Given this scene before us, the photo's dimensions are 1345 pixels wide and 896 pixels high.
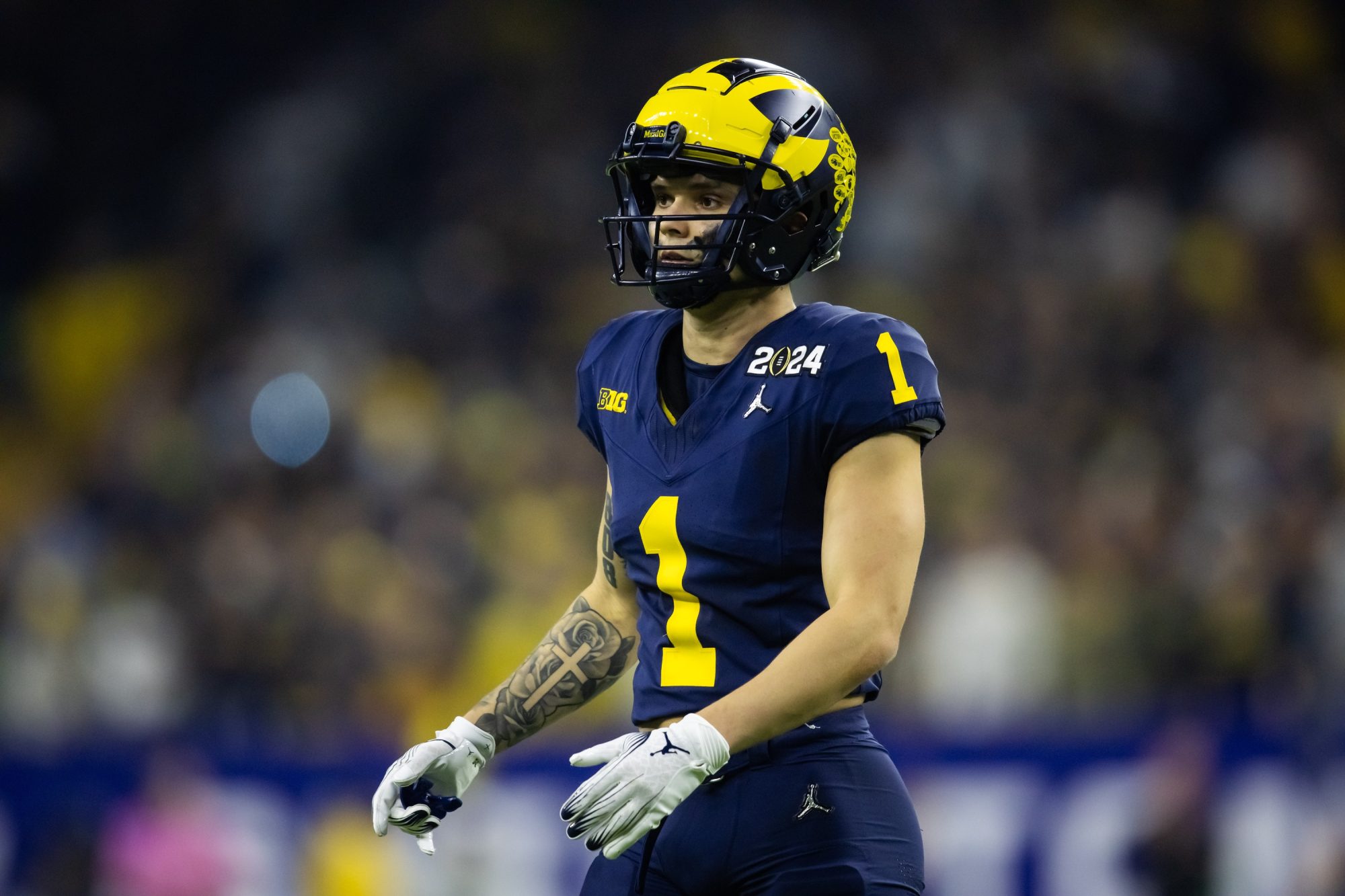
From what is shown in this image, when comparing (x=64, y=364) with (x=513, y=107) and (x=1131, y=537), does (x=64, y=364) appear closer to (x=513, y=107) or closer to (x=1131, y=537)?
(x=513, y=107)

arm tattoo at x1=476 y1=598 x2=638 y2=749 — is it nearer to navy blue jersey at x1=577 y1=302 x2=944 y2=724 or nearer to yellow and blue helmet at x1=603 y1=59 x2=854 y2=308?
navy blue jersey at x1=577 y1=302 x2=944 y2=724

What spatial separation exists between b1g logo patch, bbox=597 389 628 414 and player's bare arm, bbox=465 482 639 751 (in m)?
0.17

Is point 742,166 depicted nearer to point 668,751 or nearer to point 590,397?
point 590,397

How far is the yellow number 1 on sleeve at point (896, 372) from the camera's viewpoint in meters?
2.77

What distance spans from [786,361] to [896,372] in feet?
0.65

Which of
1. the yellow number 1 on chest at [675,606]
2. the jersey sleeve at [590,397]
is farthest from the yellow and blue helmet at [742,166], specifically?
the yellow number 1 on chest at [675,606]

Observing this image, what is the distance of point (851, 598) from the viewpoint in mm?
2648

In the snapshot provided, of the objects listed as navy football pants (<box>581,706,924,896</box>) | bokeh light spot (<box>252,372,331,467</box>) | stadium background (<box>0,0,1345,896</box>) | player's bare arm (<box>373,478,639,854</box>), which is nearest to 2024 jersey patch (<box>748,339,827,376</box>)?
player's bare arm (<box>373,478,639,854</box>)

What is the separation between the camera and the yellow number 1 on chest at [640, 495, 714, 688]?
9.43 ft

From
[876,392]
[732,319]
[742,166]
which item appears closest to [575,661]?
[732,319]

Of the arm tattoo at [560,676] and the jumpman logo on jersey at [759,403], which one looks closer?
the jumpman logo on jersey at [759,403]

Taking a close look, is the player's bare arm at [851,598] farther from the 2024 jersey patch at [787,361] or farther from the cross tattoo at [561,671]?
the cross tattoo at [561,671]

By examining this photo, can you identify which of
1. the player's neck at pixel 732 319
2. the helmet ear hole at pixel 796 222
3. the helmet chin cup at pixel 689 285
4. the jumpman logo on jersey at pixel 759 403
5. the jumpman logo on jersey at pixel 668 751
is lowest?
the jumpman logo on jersey at pixel 668 751

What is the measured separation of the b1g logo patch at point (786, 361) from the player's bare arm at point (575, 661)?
0.44 meters
